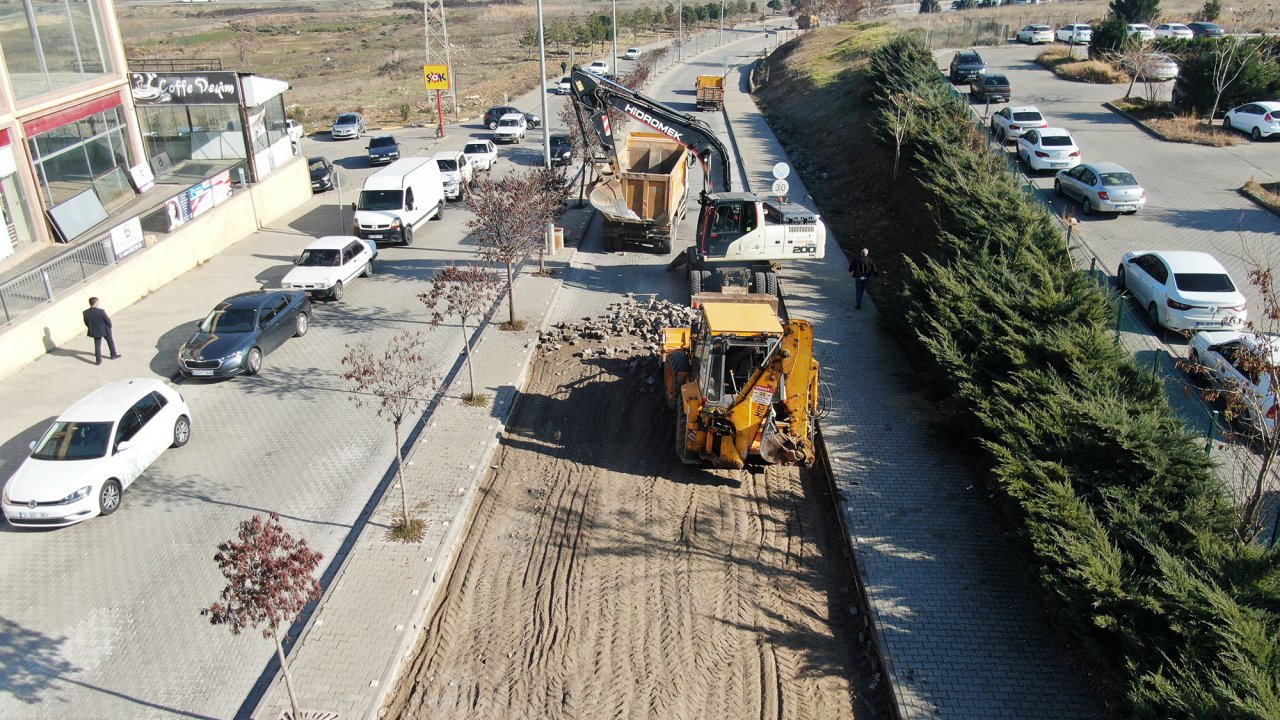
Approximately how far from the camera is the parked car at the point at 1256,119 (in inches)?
1180

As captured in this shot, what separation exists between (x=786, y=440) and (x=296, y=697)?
7309mm

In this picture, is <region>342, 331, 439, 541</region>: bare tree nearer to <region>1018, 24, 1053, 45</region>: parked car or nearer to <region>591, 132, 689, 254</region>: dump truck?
<region>591, 132, 689, 254</region>: dump truck

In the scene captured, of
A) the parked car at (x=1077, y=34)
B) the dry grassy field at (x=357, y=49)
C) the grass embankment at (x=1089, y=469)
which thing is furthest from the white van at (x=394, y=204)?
the parked car at (x=1077, y=34)

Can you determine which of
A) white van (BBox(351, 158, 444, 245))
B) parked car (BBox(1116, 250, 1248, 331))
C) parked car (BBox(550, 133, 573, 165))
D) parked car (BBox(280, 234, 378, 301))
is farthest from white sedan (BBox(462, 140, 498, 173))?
parked car (BBox(1116, 250, 1248, 331))

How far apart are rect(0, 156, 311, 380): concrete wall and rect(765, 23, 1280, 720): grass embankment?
57.6 feet

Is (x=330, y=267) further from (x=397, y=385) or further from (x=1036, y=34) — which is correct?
(x=1036, y=34)

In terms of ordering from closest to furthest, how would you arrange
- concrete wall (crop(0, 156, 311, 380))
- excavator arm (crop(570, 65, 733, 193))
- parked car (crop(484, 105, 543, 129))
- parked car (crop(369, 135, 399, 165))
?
1. concrete wall (crop(0, 156, 311, 380))
2. excavator arm (crop(570, 65, 733, 193))
3. parked car (crop(369, 135, 399, 165))
4. parked car (crop(484, 105, 543, 129))

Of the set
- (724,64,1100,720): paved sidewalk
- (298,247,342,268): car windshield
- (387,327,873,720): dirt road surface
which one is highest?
(298,247,342,268): car windshield

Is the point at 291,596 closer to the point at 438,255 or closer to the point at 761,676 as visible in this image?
the point at 761,676

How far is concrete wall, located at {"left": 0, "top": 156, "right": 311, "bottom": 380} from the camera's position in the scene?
1767 cm

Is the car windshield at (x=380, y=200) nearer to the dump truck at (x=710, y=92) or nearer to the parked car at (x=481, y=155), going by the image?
the parked car at (x=481, y=155)

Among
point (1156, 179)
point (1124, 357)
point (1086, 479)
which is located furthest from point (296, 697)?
point (1156, 179)

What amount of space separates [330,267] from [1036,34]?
5033cm

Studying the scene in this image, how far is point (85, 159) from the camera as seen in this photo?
24.9 metres
